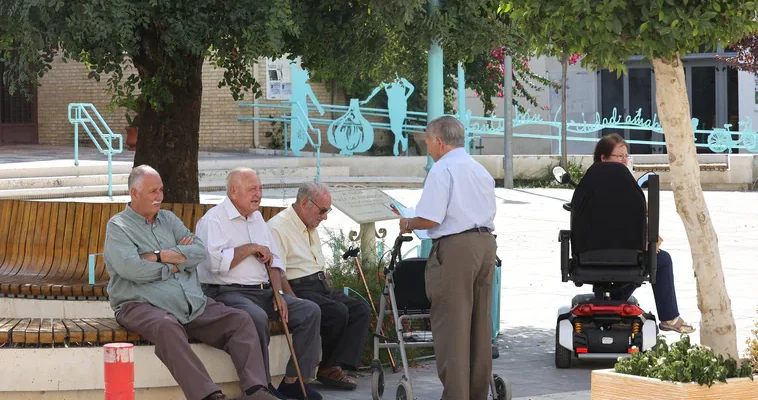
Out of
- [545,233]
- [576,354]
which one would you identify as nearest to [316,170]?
[545,233]

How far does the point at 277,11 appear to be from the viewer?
7.86 m

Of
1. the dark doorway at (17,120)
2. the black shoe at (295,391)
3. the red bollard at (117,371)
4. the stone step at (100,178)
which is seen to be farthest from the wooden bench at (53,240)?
the dark doorway at (17,120)

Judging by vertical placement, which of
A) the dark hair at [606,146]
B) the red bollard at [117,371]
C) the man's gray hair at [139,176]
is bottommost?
the red bollard at [117,371]

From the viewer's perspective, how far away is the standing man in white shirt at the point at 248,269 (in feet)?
24.2

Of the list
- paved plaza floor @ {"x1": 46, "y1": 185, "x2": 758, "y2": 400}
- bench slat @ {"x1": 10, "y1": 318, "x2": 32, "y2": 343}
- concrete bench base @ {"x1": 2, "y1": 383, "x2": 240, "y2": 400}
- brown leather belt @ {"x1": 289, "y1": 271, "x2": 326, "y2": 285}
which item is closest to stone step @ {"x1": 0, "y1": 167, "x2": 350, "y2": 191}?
paved plaza floor @ {"x1": 46, "y1": 185, "x2": 758, "y2": 400}

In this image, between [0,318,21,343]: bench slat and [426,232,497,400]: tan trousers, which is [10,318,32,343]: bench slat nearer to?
[0,318,21,343]: bench slat

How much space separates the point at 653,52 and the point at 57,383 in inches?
142

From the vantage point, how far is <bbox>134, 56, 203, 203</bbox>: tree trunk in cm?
954

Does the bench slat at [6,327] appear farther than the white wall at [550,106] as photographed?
No

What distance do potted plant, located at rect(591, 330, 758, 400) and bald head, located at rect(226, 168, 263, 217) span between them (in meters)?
2.47

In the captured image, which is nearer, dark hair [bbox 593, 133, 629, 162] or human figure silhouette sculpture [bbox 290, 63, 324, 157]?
dark hair [bbox 593, 133, 629, 162]

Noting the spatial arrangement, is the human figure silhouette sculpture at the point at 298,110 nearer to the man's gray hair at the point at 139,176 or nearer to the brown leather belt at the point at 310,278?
the brown leather belt at the point at 310,278

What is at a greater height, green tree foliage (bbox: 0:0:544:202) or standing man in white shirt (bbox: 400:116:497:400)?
green tree foliage (bbox: 0:0:544:202)

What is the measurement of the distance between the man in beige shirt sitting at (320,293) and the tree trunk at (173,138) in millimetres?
1939
